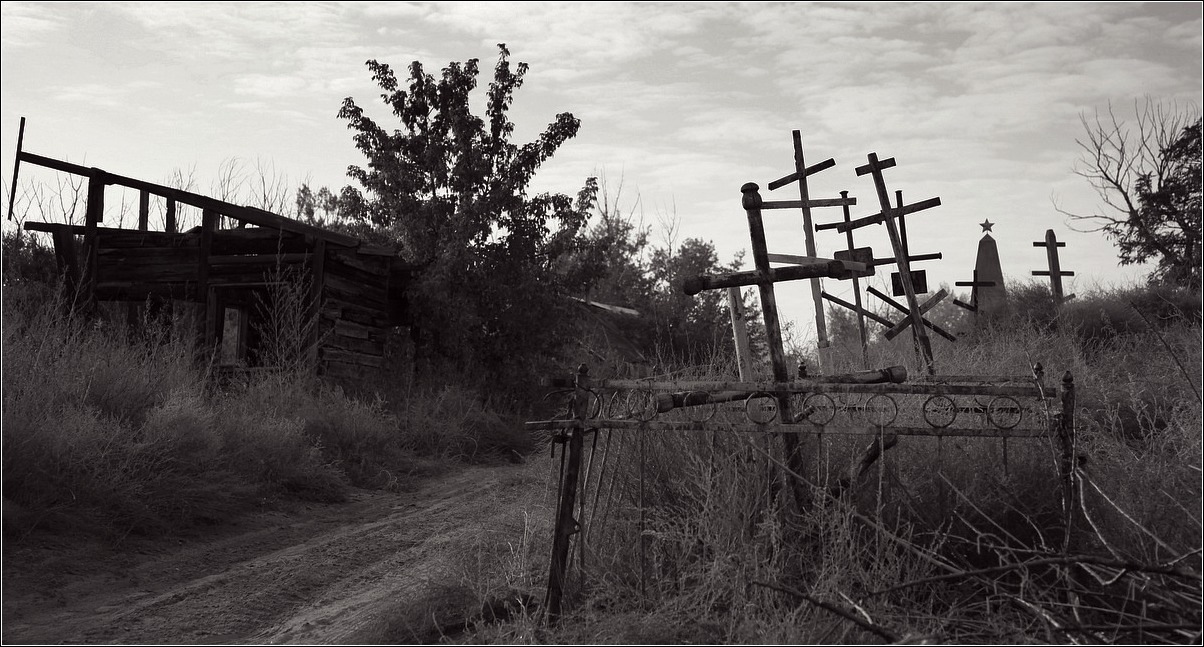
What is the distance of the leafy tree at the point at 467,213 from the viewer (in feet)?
49.3

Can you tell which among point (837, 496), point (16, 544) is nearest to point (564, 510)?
point (837, 496)

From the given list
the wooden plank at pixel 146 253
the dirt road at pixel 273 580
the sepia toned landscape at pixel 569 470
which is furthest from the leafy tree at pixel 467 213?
the dirt road at pixel 273 580

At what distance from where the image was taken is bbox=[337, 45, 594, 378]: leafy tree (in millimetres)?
15039

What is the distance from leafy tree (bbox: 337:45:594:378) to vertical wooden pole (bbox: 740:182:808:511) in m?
10.3

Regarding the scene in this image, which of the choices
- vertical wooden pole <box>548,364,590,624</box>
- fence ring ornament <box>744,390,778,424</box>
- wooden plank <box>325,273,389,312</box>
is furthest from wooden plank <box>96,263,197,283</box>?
vertical wooden pole <box>548,364,590,624</box>

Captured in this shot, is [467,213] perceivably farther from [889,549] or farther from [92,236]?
[889,549]

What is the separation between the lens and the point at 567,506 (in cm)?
460

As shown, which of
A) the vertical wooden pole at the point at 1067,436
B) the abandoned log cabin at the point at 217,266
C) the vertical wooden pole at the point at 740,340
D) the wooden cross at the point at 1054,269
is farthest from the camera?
the wooden cross at the point at 1054,269

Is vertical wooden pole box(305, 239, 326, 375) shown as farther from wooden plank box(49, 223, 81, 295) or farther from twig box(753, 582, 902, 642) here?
twig box(753, 582, 902, 642)

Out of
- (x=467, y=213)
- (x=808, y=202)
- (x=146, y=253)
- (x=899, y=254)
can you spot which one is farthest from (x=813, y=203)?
(x=146, y=253)

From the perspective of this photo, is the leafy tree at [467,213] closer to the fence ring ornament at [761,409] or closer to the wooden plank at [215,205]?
the wooden plank at [215,205]

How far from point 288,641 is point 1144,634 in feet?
13.2

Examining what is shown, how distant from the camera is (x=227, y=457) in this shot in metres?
8.20

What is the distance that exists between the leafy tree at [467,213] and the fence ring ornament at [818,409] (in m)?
9.07
